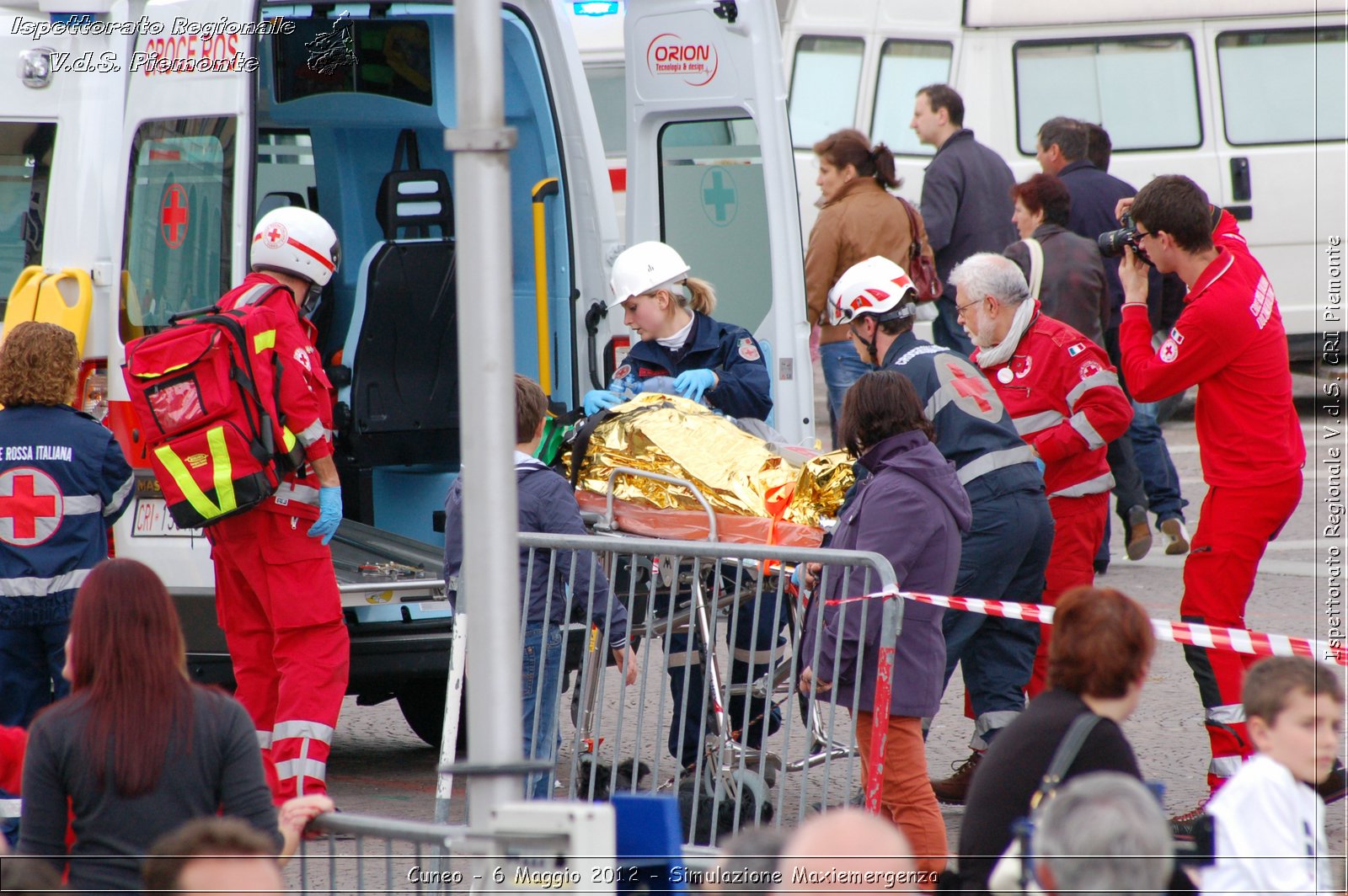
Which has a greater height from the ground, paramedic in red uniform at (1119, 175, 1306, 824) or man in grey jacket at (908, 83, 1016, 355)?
man in grey jacket at (908, 83, 1016, 355)

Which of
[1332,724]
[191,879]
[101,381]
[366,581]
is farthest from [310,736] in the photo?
[1332,724]

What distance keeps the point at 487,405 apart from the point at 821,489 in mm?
2670

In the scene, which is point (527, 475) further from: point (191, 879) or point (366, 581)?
point (191, 879)

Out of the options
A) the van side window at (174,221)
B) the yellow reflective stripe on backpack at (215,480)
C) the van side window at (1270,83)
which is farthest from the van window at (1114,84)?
the yellow reflective stripe on backpack at (215,480)

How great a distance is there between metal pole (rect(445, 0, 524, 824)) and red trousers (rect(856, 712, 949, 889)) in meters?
2.17

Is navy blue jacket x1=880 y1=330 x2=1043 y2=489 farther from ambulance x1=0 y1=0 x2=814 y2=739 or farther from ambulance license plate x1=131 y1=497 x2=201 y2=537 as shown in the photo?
ambulance license plate x1=131 y1=497 x2=201 y2=537

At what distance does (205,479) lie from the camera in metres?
5.20

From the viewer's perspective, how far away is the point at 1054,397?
6047mm

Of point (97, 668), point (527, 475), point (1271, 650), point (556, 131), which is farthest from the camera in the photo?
point (556, 131)

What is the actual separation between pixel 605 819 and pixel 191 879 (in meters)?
0.68

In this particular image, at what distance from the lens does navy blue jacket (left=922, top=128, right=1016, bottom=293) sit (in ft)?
31.6

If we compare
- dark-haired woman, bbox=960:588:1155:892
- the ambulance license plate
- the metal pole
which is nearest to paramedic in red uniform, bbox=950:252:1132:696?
dark-haired woman, bbox=960:588:1155:892

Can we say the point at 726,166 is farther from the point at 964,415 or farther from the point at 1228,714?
the point at 1228,714

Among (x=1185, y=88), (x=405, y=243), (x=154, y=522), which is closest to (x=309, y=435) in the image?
(x=154, y=522)
